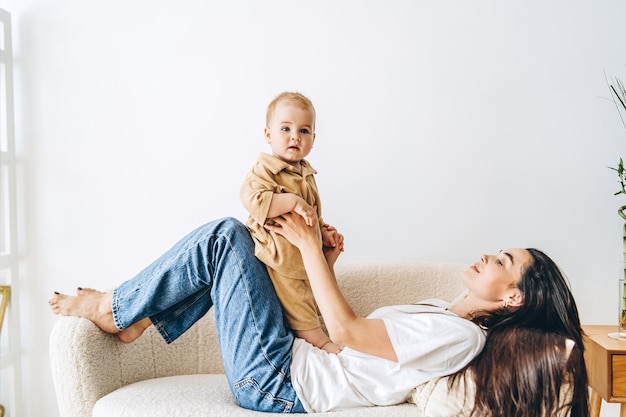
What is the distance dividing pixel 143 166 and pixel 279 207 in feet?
3.46

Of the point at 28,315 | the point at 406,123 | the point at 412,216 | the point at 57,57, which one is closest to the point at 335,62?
the point at 406,123

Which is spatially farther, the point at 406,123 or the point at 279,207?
the point at 406,123

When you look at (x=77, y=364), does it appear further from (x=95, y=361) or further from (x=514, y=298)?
(x=514, y=298)

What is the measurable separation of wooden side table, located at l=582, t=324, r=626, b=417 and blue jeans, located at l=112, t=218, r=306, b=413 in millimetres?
964

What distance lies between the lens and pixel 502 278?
1.59 metres

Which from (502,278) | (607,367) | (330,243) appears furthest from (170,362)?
(607,367)

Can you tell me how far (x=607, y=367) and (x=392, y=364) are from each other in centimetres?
76

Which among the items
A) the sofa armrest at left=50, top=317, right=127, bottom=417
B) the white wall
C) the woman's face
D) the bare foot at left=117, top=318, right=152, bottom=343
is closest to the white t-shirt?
the woman's face

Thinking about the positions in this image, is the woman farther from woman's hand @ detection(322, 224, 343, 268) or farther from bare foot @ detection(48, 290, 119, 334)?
woman's hand @ detection(322, 224, 343, 268)

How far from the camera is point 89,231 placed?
2547 mm

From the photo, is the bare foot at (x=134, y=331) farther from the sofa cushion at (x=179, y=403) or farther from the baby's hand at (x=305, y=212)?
the baby's hand at (x=305, y=212)

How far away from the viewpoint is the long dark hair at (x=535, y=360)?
1.46 m

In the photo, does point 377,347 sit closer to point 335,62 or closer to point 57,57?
point 335,62

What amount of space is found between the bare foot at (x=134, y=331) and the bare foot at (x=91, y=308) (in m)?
0.03
